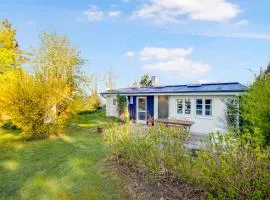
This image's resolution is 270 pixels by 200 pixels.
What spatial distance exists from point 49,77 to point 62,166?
6.87 meters

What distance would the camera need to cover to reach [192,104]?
14234 mm

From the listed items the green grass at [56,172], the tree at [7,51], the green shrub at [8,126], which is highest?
the tree at [7,51]

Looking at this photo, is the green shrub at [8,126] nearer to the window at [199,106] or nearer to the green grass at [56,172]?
the green grass at [56,172]

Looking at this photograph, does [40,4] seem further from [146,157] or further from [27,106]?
[146,157]

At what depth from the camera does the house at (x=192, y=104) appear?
13023mm

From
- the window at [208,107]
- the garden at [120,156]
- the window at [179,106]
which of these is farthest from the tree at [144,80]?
the garden at [120,156]

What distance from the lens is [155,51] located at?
3294 centimetres

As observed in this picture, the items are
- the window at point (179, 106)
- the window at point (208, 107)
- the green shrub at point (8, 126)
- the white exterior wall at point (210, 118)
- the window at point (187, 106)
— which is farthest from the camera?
the green shrub at point (8, 126)

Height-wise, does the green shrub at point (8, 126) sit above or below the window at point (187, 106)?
below

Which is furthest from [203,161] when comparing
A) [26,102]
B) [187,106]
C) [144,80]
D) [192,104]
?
[144,80]

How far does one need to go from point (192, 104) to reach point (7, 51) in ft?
59.2

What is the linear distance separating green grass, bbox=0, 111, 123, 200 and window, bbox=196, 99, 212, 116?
717 cm

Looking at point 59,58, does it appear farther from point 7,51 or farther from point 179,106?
point 179,106

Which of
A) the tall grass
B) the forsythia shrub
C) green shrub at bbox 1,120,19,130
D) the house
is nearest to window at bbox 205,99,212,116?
the house
